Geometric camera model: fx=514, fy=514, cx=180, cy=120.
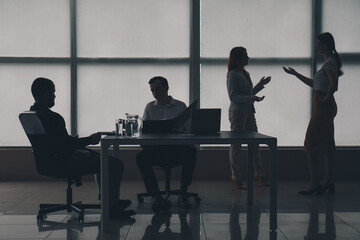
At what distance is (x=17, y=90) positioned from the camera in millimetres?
6598

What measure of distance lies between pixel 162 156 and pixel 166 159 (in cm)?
5

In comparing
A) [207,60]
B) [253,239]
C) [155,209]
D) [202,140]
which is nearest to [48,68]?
[207,60]

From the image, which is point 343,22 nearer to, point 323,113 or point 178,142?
point 323,113

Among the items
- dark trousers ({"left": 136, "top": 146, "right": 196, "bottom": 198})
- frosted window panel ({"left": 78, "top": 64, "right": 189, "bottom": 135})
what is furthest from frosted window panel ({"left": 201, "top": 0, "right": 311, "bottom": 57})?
dark trousers ({"left": 136, "top": 146, "right": 196, "bottom": 198})

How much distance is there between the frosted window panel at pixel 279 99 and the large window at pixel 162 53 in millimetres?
13

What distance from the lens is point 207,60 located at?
6.61 m

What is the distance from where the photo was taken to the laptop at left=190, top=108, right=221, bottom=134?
417 centimetres

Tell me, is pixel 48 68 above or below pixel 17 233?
above

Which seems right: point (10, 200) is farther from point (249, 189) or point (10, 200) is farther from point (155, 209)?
point (249, 189)

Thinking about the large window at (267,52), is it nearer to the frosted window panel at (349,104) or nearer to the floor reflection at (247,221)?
the frosted window panel at (349,104)

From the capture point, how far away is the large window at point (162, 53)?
6.59 meters

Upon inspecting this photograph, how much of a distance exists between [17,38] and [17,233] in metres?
3.53

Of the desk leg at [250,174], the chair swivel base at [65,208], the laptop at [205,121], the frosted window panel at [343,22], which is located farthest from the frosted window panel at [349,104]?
the chair swivel base at [65,208]

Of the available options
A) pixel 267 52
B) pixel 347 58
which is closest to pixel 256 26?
pixel 267 52
